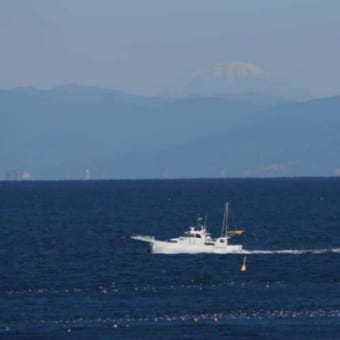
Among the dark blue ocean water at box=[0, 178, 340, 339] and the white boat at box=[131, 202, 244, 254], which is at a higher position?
the white boat at box=[131, 202, 244, 254]

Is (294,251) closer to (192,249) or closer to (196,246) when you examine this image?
(196,246)

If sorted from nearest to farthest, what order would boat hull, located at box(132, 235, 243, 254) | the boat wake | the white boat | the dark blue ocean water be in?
the dark blue ocean water < boat hull, located at box(132, 235, 243, 254) < the white boat < the boat wake

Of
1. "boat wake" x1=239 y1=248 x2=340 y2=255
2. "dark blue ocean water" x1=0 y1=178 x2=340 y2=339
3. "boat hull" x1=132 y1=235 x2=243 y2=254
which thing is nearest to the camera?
"dark blue ocean water" x1=0 y1=178 x2=340 y2=339

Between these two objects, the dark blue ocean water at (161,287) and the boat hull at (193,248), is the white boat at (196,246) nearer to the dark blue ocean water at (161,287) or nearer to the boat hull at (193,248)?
the boat hull at (193,248)

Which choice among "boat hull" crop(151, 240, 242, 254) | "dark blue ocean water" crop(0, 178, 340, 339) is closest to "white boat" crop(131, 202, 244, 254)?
"boat hull" crop(151, 240, 242, 254)

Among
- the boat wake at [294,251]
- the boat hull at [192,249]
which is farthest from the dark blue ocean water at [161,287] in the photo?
the boat hull at [192,249]

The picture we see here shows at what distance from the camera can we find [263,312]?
2921 inches

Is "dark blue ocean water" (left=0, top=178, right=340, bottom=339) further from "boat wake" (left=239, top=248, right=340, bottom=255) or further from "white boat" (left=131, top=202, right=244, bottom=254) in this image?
"white boat" (left=131, top=202, right=244, bottom=254)

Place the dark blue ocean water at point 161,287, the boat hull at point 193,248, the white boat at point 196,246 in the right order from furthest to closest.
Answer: the white boat at point 196,246 → the boat hull at point 193,248 → the dark blue ocean water at point 161,287

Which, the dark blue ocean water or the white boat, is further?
the white boat

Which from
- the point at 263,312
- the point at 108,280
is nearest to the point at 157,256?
A: the point at 108,280

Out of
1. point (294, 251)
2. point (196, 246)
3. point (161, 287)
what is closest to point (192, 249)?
point (196, 246)

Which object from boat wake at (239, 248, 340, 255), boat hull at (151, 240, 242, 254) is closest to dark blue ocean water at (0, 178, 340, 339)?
boat wake at (239, 248, 340, 255)

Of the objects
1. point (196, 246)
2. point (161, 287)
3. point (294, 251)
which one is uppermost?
point (294, 251)
